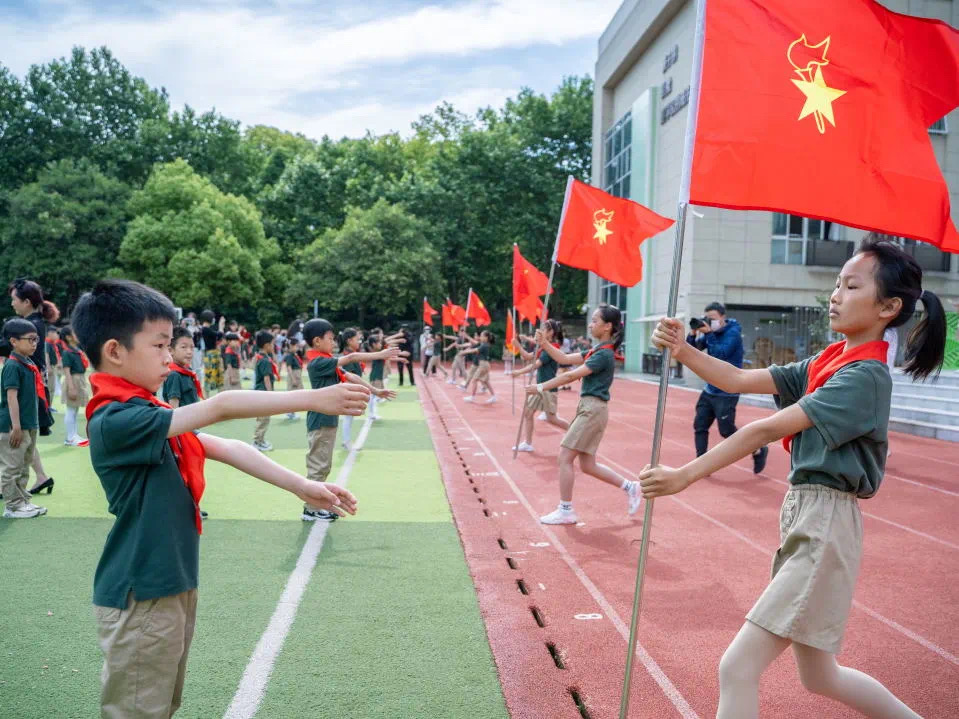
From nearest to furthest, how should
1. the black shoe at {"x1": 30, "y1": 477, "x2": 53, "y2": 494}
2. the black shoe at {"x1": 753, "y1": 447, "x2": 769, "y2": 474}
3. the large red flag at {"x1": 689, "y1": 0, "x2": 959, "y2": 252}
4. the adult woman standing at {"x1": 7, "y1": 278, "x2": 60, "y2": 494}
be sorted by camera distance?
1. the large red flag at {"x1": 689, "y1": 0, "x2": 959, "y2": 252}
2. the adult woman standing at {"x1": 7, "y1": 278, "x2": 60, "y2": 494}
3. the black shoe at {"x1": 30, "y1": 477, "x2": 53, "y2": 494}
4. the black shoe at {"x1": 753, "y1": 447, "x2": 769, "y2": 474}

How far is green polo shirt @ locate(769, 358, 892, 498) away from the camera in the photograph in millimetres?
2459

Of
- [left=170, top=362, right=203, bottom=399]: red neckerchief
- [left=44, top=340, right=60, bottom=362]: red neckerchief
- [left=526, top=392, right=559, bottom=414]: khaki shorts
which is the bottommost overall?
[left=526, top=392, right=559, bottom=414]: khaki shorts

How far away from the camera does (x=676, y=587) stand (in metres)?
5.24

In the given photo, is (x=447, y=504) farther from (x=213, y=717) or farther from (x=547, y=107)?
(x=547, y=107)

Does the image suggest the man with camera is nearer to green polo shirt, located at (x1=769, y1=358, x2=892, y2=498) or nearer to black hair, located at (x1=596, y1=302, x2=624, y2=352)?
black hair, located at (x1=596, y1=302, x2=624, y2=352)

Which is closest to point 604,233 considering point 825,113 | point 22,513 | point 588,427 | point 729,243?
point 588,427

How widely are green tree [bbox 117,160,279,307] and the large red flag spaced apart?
36400mm

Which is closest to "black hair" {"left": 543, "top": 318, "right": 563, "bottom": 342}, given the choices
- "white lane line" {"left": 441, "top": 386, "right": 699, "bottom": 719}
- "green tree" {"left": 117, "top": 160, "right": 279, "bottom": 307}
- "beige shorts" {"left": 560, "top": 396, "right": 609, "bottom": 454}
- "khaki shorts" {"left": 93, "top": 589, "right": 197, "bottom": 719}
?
"white lane line" {"left": 441, "top": 386, "right": 699, "bottom": 719}

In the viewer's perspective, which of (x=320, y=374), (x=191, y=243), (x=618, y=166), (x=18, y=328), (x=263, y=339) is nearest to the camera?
(x=18, y=328)

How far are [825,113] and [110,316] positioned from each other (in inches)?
117

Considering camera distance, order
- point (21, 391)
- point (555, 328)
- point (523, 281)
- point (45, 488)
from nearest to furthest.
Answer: point (21, 391) < point (45, 488) < point (555, 328) < point (523, 281)

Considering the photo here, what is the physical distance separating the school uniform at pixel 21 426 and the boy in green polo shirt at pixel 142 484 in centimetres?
502

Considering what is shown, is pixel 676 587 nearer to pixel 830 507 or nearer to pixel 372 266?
pixel 830 507

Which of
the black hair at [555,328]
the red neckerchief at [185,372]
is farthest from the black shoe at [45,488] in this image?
the black hair at [555,328]
